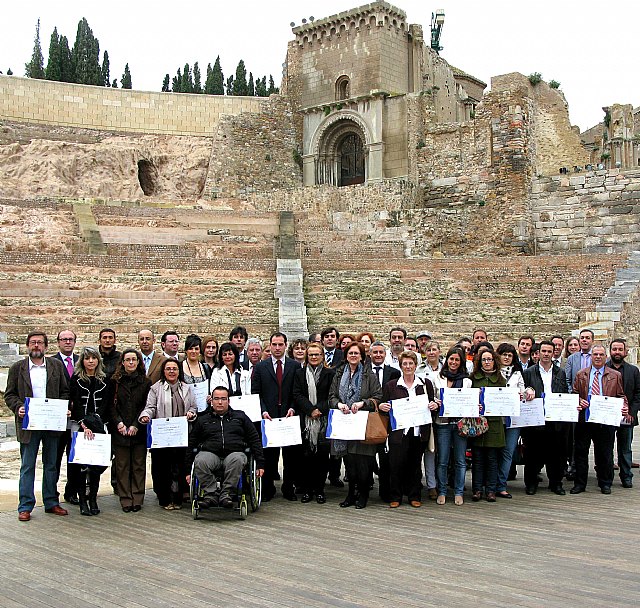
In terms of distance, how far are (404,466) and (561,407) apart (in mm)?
1674

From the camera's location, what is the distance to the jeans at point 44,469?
7.08 meters

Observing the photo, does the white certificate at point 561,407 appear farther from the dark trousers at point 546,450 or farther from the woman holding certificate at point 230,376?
the woman holding certificate at point 230,376

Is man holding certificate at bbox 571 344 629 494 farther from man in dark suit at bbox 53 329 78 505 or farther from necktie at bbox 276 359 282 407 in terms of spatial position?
man in dark suit at bbox 53 329 78 505

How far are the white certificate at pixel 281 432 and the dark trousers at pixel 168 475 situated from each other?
72 cm

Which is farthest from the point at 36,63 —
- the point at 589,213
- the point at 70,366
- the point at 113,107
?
the point at 70,366

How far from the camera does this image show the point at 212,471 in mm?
7148

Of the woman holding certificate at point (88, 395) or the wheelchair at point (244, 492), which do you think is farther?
the woman holding certificate at point (88, 395)

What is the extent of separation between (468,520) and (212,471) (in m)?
2.08

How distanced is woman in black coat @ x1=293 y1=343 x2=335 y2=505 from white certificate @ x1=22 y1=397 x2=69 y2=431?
203 centimetres

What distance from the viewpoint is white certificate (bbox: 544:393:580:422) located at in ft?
27.1

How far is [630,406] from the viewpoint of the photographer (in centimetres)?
854

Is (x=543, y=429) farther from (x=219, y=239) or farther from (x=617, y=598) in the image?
(x=219, y=239)

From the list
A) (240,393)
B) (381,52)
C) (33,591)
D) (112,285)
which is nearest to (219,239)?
(112,285)

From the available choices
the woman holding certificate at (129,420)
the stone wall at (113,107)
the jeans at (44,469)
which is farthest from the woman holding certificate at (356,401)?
the stone wall at (113,107)
